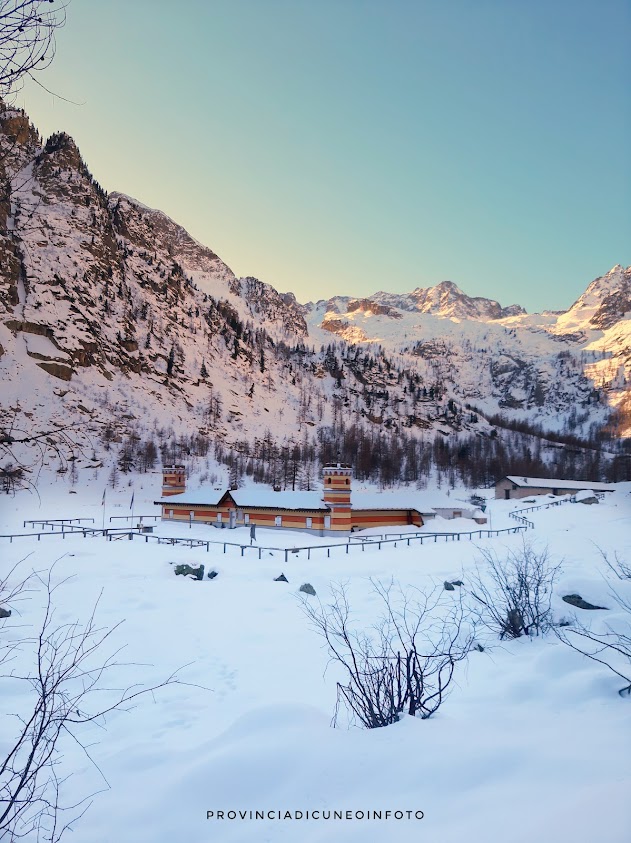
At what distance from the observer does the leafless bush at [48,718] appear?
3.42 m

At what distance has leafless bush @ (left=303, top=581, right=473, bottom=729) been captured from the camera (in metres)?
5.24

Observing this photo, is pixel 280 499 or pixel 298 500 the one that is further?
pixel 280 499

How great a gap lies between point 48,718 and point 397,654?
137 inches

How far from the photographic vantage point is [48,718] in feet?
13.2

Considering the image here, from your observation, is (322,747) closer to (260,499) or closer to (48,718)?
(48,718)

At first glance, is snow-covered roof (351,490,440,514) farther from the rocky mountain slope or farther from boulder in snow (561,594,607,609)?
the rocky mountain slope

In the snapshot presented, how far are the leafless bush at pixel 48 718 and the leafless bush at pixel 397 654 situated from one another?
226cm

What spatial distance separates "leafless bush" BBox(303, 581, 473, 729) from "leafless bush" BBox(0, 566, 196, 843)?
Result: 2.26 meters

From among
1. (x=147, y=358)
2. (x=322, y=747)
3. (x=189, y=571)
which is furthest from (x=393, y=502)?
(x=147, y=358)

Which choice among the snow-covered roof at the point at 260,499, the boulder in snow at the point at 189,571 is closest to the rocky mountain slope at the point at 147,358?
the snow-covered roof at the point at 260,499

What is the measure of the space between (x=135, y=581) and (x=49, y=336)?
88.5 meters

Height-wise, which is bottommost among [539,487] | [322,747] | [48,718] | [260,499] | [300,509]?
[300,509]

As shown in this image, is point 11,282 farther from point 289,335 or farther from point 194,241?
point 194,241

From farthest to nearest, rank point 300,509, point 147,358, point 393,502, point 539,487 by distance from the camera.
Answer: point 147,358 → point 539,487 → point 393,502 → point 300,509
